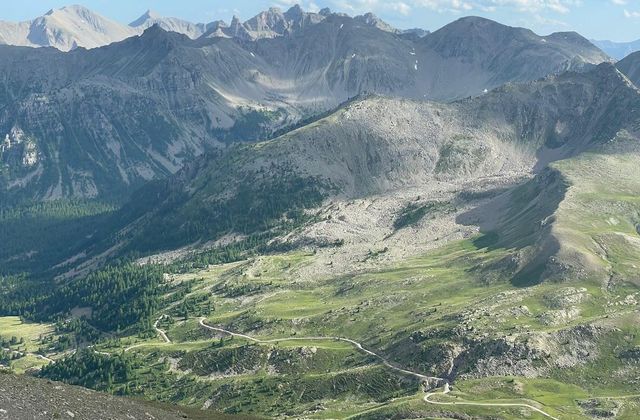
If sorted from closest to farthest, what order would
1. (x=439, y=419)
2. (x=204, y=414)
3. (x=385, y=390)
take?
(x=204, y=414), (x=439, y=419), (x=385, y=390)

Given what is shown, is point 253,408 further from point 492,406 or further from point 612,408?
point 612,408

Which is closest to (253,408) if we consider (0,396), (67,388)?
(67,388)

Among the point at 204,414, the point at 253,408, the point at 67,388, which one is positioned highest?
the point at 67,388

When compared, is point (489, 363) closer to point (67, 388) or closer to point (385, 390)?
point (385, 390)

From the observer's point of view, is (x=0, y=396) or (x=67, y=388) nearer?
(x=0, y=396)

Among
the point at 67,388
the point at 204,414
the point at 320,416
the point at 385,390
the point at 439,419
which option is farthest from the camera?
the point at 385,390

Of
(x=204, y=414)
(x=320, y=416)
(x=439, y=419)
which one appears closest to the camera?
(x=204, y=414)

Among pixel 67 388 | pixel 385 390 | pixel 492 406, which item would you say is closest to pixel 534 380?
pixel 492 406

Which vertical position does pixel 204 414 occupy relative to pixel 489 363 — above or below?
above

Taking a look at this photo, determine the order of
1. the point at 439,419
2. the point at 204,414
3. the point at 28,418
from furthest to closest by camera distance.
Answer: the point at 439,419, the point at 204,414, the point at 28,418
